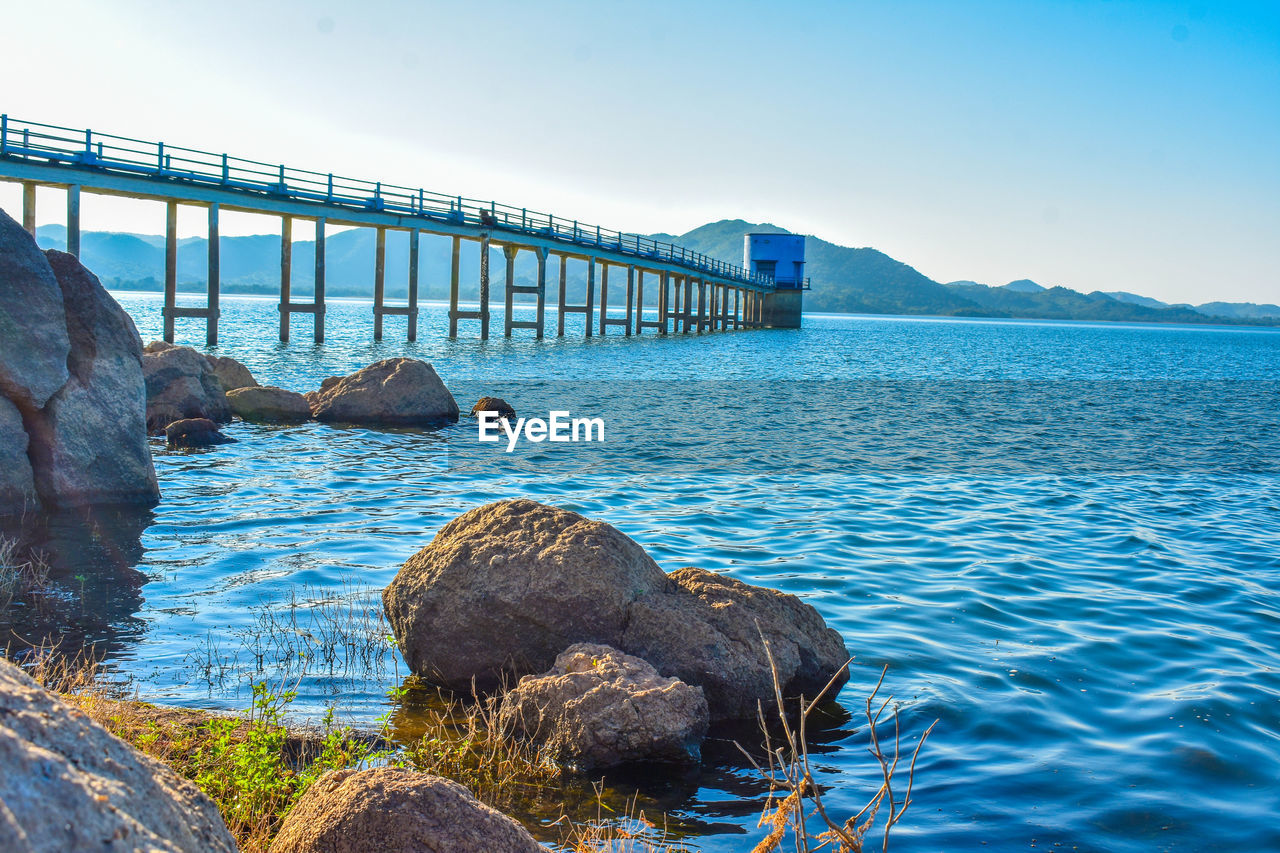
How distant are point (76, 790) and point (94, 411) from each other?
30.4 feet

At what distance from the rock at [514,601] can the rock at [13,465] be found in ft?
17.3

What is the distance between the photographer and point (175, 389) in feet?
53.4

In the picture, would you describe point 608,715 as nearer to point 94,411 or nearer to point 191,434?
point 94,411

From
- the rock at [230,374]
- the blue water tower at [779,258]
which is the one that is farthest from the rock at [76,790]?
the blue water tower at [779,258]

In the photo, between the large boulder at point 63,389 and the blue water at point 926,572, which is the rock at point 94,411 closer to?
the large boulder at point 63,389

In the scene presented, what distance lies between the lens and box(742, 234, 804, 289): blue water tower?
291 ft

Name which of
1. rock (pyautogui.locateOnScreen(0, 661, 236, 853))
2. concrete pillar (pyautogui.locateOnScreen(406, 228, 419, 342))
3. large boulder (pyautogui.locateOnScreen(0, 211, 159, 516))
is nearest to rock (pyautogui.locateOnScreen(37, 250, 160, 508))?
large boulder (pyautogui.locateOnScreen(0, 211, 159, 516))

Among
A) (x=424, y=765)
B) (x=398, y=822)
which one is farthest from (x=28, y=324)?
(x=398, y=822)

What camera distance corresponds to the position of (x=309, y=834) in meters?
3.32

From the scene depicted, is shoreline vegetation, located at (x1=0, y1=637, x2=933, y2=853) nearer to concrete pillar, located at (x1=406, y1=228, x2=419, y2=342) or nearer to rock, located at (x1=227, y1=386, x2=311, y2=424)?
rock, located at (x1=227, y1=386, x2=311, y2=424)

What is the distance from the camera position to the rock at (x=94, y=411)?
9594 mm

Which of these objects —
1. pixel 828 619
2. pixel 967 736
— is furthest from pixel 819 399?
pixel 967 736

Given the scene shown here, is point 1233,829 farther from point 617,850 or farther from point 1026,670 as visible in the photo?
point 617,850

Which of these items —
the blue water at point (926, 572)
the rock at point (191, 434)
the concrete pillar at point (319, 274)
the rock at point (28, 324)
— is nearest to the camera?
the blue water at point (926, 572)
